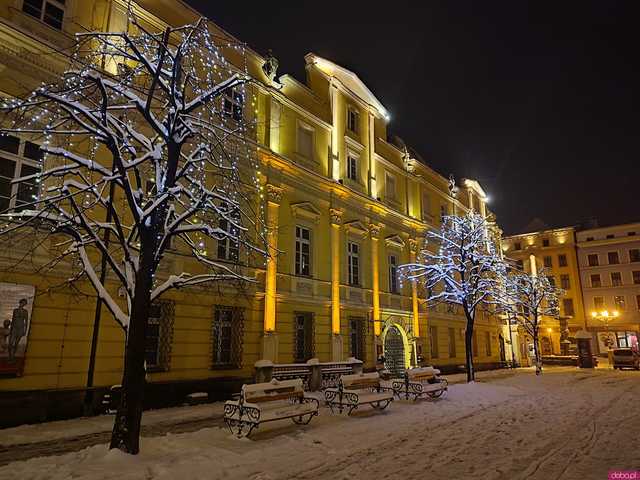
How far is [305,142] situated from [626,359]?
88.2 ft

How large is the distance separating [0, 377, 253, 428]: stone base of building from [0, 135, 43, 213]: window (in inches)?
177

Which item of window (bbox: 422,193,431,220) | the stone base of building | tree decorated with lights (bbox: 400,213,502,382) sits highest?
window (bbox: 422,193,431,220)

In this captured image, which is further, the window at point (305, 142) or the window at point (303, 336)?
the window at point (305, 142)

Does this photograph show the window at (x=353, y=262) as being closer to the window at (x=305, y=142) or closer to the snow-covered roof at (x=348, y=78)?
the window at (x=305, y=142)

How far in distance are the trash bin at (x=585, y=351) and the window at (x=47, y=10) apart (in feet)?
119

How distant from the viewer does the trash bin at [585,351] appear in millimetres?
31906

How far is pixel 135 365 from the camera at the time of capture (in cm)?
697

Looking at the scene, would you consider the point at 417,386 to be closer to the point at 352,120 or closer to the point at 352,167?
the point at 352,167

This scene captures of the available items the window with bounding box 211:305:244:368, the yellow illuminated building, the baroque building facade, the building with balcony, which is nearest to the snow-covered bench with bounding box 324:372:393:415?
the baroque building facade

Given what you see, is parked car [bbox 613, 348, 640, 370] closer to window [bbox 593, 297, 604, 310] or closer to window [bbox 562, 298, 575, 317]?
window [bbox 593, 297, 604, 310]

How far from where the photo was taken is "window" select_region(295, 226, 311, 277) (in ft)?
59.0

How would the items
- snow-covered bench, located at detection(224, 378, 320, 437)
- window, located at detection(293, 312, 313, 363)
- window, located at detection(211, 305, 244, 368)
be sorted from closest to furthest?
snow-covered bench, located at detection(224, 378, 320, 437), window, located at detection(211, 305, 244, 368), window, located at detection(293, 312, 313, 363)

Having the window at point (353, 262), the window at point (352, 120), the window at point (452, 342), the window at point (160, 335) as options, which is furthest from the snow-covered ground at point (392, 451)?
the window at point (452, 342)

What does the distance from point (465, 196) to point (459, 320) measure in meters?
10.5
